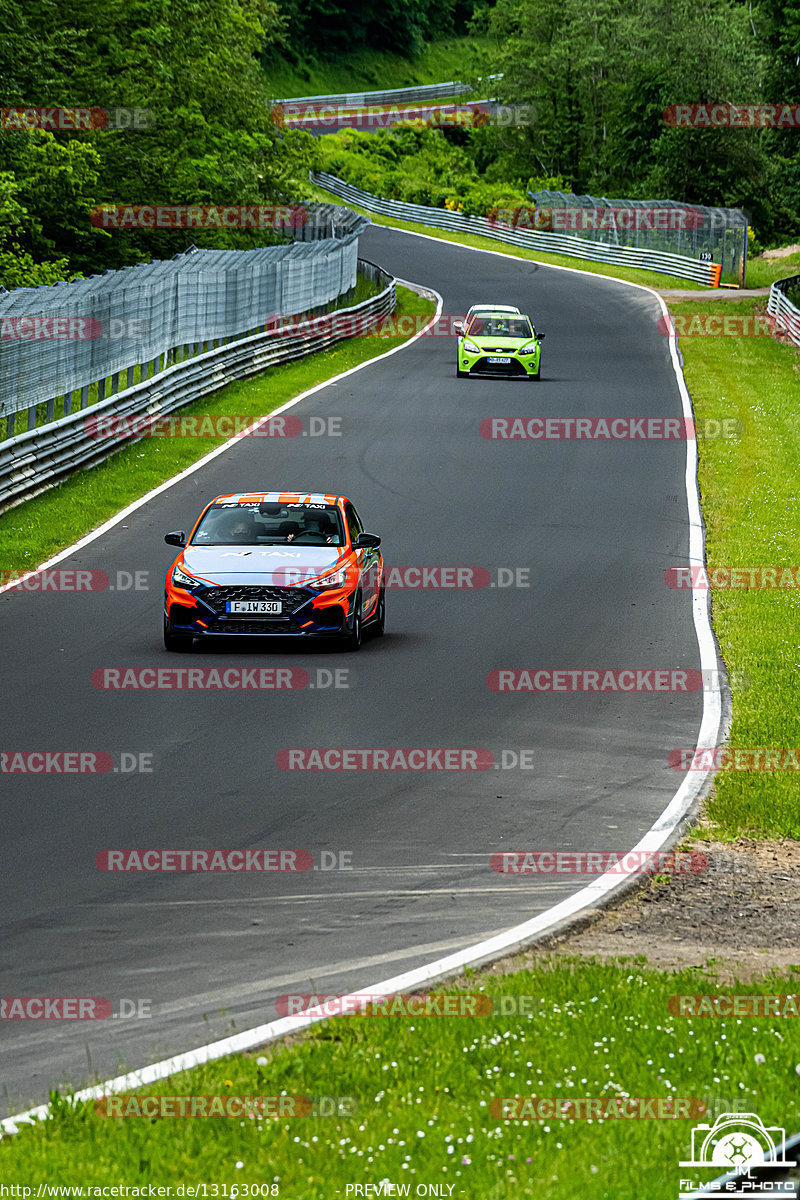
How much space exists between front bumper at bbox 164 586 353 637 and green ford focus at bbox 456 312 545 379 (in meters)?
25.1

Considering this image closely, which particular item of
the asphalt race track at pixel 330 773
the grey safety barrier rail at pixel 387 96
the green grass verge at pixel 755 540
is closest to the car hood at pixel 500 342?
the green grass verge at pixel 755 540

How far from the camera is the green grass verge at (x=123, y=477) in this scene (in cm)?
2116

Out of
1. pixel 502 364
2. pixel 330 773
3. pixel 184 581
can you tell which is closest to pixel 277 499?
pixel 184 581

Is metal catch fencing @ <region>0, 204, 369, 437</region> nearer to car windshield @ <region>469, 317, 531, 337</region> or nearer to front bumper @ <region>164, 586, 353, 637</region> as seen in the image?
car windshield @ <region>469, 317, 531, 337</region>

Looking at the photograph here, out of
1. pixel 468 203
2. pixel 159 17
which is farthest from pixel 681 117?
pixel 159 17

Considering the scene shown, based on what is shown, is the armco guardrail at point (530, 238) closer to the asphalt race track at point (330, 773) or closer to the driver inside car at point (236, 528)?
the asphalt race track at point (330, 773)

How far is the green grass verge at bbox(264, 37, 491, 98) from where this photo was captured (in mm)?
125938

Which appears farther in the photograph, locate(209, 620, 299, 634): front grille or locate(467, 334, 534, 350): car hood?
locate(467, 334, 534, 350): car hood

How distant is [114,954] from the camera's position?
25.3ft

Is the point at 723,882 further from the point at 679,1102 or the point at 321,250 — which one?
the point at 321,250

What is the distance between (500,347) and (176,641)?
25870 millimetres

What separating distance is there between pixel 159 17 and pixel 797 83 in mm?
39278

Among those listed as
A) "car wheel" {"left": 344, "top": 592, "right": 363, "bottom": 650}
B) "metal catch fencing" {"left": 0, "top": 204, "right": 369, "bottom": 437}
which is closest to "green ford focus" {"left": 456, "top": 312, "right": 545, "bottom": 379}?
"metal catch fencing" {"left": 0, "top": 204, "right": 369, "bottom": 437}

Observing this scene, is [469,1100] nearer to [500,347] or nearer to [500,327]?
[500,347]
